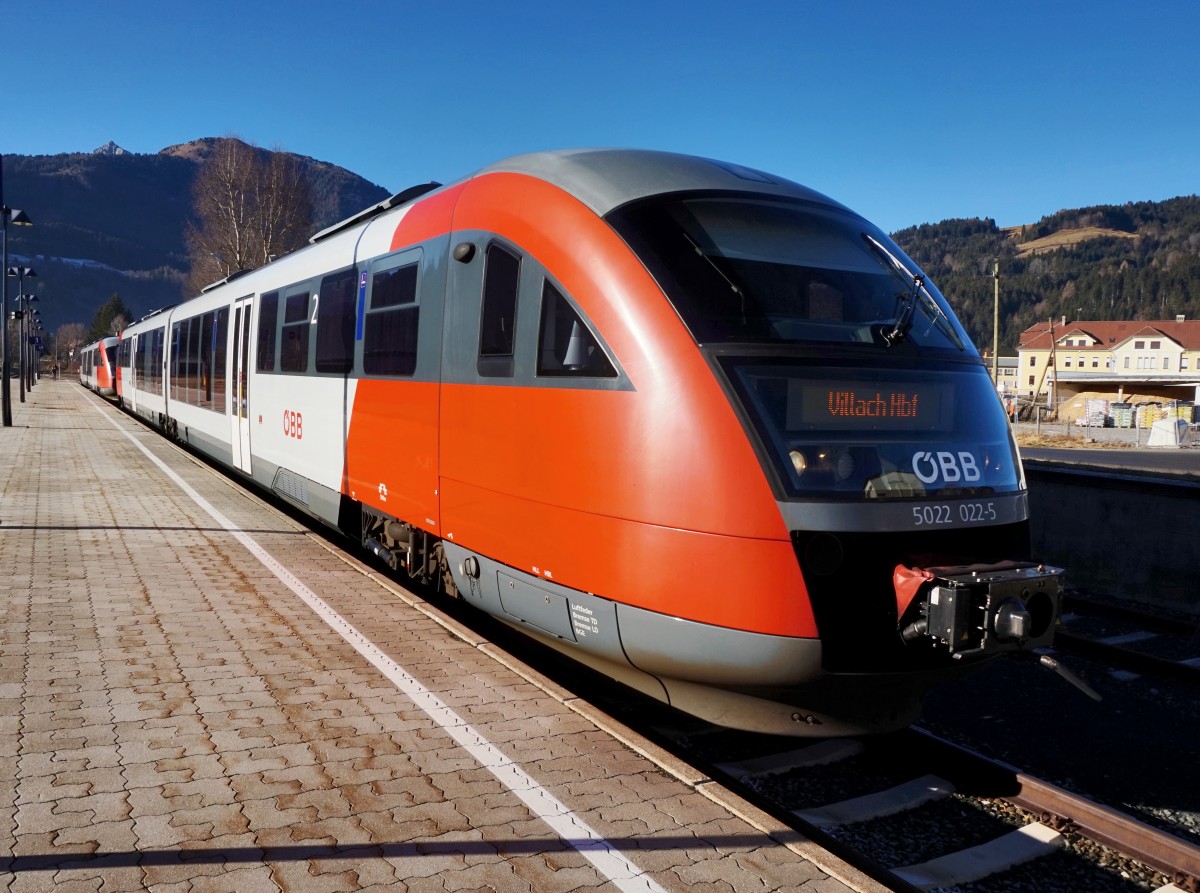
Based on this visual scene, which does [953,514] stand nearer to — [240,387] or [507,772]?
[507,772]

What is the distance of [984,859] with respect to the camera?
4.29 meters

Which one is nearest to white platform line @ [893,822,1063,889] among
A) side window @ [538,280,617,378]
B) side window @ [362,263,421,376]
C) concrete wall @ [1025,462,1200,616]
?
side window @ [538,280,617,378]

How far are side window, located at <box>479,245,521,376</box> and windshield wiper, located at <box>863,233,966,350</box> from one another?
2.02 meters

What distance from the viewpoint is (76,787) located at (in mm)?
4051

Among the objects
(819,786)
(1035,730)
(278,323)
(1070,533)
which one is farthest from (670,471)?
(1070,533)

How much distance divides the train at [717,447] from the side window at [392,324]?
1.11 ft

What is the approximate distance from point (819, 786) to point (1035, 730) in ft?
6.63

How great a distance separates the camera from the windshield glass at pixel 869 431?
4359mm

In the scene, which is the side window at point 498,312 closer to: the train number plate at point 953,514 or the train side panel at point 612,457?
the train side panel at point 612,457

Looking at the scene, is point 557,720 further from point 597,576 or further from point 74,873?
point 74,873

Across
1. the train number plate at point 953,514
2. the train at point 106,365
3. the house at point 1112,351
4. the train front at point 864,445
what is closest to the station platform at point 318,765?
the train front at point 864,445

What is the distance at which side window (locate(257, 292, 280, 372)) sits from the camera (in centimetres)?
1066

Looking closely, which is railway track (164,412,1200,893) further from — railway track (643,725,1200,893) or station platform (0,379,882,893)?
station platform (0,379,882,893)

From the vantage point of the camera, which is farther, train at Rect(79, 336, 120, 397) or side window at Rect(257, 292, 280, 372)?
train at Rect(79, 336, 120, 397)
